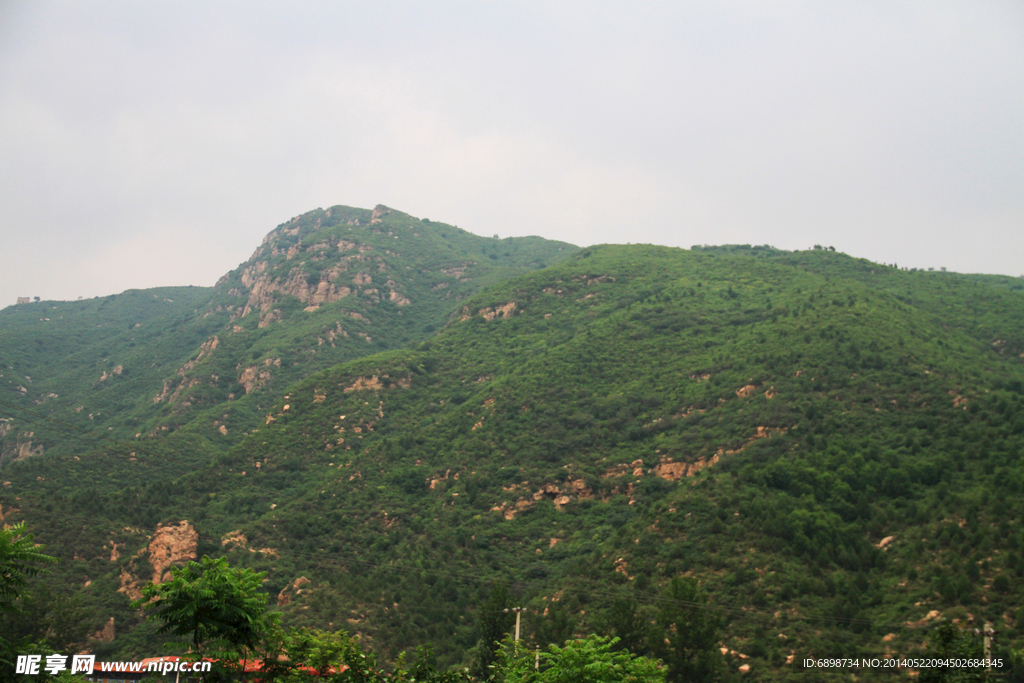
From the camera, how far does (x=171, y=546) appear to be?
5869 cm

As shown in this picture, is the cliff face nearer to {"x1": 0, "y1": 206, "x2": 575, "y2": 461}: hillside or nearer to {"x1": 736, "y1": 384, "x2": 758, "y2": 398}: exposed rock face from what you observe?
{"x1": 0, "y1": 206, "x2": 575, "y2": 461}: hillside

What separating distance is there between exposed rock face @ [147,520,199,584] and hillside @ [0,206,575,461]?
29.5 m

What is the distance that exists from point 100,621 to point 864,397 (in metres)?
59.0

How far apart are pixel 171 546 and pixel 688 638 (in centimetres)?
4146

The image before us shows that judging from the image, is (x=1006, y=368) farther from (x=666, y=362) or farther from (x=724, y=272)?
(x=724, y=272)

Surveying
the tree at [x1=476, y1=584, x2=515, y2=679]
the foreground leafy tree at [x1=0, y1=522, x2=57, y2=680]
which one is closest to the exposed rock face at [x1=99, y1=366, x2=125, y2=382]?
the tree at [x1=476, y1=584, x2=515, y2=679]

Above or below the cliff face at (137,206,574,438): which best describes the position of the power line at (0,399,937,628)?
below

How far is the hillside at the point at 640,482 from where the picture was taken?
4172 centimetres

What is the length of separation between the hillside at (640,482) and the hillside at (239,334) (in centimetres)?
1422

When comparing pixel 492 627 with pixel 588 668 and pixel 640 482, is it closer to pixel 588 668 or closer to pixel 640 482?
pixel 588 668

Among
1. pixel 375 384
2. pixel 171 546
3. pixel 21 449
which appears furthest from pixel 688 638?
pixel 21 449

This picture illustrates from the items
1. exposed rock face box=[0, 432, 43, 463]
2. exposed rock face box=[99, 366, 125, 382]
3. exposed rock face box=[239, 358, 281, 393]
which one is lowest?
exposed rock face box=[0, 432, 43, 463]

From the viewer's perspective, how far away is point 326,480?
Answer: 74.0m

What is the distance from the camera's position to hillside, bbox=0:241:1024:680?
41.7m
